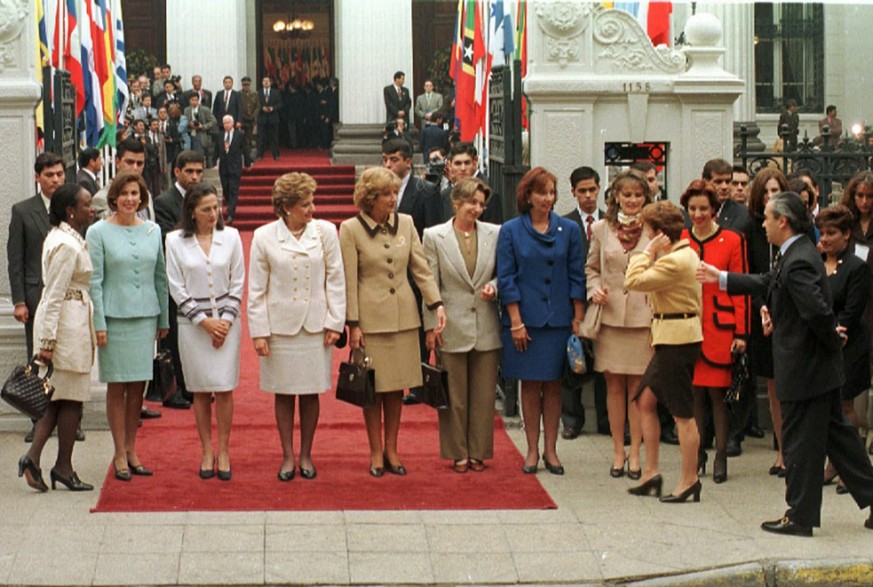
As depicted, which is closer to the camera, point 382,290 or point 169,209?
point 382,290

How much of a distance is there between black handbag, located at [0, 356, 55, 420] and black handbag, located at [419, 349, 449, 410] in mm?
2347

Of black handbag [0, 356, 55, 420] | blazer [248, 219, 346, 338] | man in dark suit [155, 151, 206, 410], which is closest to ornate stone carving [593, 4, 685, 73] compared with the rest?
man in dark suit [155, 151, 206, 410]

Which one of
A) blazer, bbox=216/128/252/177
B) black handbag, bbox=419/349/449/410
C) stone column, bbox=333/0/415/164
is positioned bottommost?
black handbag, bbox=419/349/449/410

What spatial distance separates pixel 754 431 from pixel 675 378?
2573 mm

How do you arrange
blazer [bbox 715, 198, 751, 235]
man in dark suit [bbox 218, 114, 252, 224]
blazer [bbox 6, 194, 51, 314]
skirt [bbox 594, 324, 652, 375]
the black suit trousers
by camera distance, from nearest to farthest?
the black suit trousers < skirt [bbox 594, 324, 652, 375] < blazer [bbox 715, 198, 751, 235] < blazer [bbox 6, 194, 51, 314] < man in dark suit [bbox 218, 114, 252, 224]

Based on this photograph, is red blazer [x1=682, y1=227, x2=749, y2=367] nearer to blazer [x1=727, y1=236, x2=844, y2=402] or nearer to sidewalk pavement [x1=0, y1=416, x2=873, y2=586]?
sidewalk pavement [x1=0, y1=416, x2=873, y2=586]

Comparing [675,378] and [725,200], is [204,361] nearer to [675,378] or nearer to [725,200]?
[675,378]

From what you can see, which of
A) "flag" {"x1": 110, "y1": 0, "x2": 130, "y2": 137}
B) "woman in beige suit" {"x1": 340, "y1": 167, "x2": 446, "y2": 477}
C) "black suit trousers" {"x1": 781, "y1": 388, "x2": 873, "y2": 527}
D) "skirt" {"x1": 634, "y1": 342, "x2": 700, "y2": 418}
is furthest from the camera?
"flag" {"x1": 110, "y1": 0, "x2": 130, "y2": 137}

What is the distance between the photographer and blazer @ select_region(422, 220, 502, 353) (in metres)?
10.4

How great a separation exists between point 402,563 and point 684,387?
7.19ft

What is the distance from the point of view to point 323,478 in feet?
33.7

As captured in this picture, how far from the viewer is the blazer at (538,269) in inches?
409

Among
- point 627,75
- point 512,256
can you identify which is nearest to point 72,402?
point 512,256

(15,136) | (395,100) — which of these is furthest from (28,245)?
(395,100)
